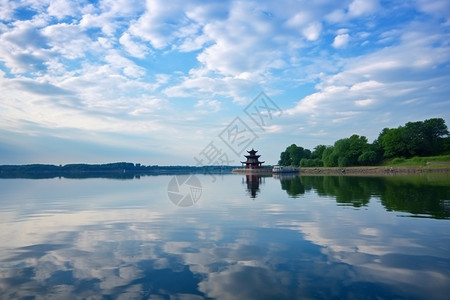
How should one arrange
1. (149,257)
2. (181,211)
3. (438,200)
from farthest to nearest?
1. (438,200)
2. (181,211)
3. (149,257)

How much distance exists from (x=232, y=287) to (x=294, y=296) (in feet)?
3.78

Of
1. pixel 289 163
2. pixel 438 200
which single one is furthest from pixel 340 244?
pixel 289 163

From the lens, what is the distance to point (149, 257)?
785 cm

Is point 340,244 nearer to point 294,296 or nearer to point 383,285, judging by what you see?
point 383,285

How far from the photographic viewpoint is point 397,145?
81875mm

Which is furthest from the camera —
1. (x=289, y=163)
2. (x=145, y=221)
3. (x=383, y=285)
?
(x=289, y=163)

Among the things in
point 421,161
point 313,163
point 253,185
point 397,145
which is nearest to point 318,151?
point 313,163

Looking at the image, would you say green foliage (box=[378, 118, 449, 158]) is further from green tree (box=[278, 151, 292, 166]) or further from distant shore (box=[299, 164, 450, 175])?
green tree (box=[278, 151, 292, 166])

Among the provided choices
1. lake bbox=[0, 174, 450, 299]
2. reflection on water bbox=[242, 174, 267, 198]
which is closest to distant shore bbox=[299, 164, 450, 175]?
reflection on water bbox=[242, 174, 267, 198]

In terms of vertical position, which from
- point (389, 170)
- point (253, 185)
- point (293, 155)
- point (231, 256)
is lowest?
point (231, 256)

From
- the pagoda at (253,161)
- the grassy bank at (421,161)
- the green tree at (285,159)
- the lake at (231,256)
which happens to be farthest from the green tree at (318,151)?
the lake at (231,256)

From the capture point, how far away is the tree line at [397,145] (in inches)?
3223

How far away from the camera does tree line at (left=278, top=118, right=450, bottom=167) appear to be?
81.9 metres

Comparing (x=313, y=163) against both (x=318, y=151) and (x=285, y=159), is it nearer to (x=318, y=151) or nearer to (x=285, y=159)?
(x=318, y=151)
